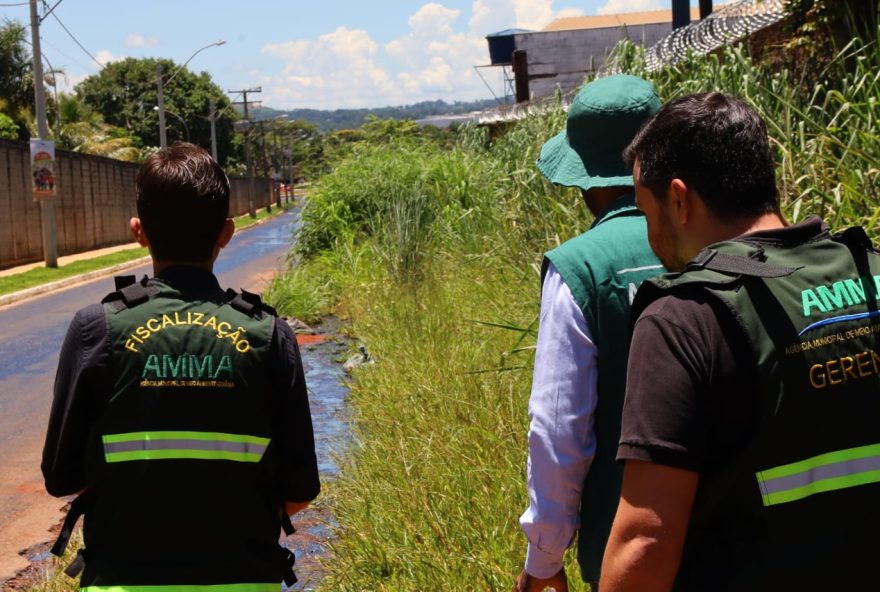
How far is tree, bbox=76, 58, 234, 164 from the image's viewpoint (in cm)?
7319

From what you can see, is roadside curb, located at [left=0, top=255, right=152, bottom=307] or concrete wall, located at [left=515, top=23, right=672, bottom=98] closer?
roadside curb, located at [left=0, top=255, right=152, bottom=307]

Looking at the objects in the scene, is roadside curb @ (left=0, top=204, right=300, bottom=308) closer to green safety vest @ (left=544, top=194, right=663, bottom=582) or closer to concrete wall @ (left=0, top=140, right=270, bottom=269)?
concrete wall @ (left=0, top=140, right=270, bottom=269)


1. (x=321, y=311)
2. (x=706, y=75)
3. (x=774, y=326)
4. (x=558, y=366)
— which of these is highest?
(x=706, y=75)

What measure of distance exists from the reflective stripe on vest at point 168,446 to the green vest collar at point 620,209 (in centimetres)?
98

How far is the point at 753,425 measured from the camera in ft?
5.14

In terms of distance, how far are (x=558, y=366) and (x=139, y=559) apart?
0.90 meters

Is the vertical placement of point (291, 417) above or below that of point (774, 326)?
below

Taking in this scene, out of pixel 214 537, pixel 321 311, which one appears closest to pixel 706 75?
A: pixel 214 537

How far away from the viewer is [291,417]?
2221mm

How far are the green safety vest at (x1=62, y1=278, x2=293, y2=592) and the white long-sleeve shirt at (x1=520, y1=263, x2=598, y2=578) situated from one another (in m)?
0.54

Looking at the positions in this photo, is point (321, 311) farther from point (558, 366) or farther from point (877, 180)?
point (558, 366)

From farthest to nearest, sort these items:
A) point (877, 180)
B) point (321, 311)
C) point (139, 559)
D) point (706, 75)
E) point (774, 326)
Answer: point (321, 311) < point (706, 75) < point (877, 180) < point (139, 559) < point (774, 326)

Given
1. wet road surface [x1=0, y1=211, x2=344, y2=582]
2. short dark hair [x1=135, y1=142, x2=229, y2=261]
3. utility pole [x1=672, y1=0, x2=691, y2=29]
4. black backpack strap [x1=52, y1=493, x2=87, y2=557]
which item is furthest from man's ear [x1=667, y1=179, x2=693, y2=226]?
utility pole [x1=672, y1=0, x2=691, y2=29]

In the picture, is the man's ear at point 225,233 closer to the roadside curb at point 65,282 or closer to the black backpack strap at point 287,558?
the black backpack strap at point 287,558
